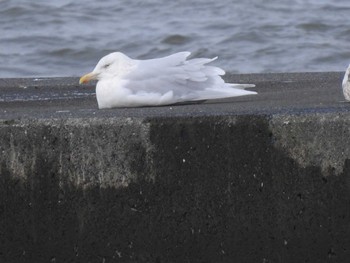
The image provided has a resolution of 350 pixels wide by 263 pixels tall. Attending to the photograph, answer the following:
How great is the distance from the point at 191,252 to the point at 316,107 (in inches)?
28.4

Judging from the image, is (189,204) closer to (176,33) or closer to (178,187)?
(178,187)

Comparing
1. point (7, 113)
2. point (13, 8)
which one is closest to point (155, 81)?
point (7, 113)

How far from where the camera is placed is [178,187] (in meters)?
4.09

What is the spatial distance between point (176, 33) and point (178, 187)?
7.24 m

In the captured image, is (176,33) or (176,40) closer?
(176,40)

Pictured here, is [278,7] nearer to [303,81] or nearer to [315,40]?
[315,40]

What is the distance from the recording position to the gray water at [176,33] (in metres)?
10.4

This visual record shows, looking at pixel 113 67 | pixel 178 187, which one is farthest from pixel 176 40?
pixel 178 187

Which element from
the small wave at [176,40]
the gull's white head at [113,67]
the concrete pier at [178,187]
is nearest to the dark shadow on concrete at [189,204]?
the concrete pier at [178,187]

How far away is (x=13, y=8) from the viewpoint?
12844mm

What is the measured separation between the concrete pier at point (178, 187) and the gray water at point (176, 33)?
5.73m

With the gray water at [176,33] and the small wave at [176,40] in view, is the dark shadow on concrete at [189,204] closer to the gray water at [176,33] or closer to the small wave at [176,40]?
the gray water at [176,33]

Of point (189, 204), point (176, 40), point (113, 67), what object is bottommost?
point (189, 204)

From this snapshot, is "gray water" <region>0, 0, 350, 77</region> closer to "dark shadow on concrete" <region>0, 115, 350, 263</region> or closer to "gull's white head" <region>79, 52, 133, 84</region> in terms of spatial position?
"gull's white head" <region>79, 52, 133, 84</region>
